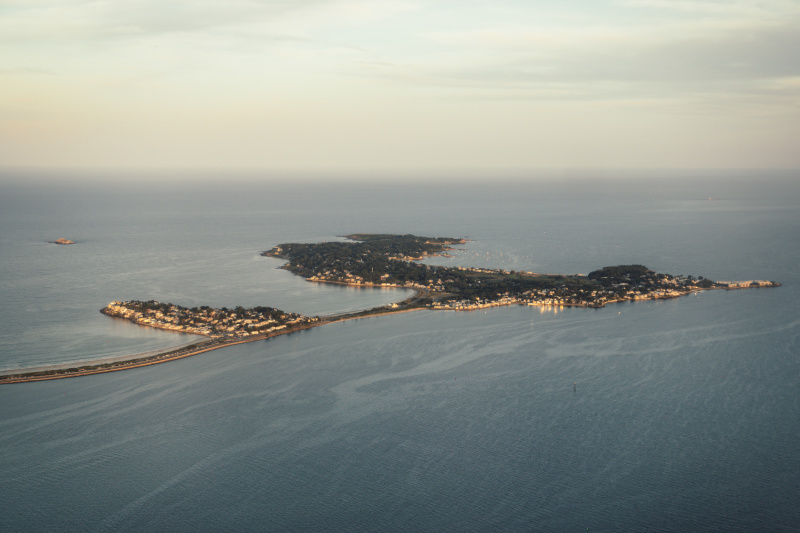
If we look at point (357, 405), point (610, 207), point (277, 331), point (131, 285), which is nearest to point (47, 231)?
point (131, 285)

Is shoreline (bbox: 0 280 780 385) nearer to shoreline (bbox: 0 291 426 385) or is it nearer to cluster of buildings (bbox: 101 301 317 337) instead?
shoreline (bbox: 0 291 426 385)

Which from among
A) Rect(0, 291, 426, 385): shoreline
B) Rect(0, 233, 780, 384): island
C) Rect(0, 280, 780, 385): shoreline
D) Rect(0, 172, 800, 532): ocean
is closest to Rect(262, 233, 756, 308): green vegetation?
Rect(0, 233, 780, 384): island

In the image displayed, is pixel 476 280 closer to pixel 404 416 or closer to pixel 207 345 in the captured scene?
pixel 207 345

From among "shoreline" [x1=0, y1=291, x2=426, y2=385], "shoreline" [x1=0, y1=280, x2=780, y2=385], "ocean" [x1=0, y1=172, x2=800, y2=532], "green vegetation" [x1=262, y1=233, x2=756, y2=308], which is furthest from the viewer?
"green vegetation" [x1=262, y1=233, x2=756, y2=308]

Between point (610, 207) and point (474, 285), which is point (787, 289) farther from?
point (610, 207)

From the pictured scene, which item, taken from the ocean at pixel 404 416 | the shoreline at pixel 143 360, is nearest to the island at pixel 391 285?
the shoreline at pixel 143 360

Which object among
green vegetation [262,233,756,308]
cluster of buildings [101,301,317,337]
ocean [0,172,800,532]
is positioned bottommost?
ocean [0,172,800,532]
